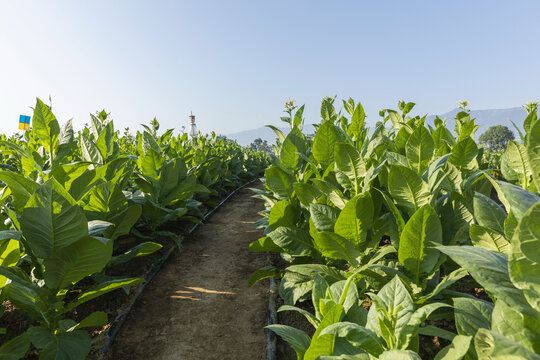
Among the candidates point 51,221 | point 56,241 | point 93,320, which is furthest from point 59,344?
point 51,221

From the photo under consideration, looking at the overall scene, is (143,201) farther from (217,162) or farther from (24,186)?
(217,162)

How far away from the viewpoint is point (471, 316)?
1.15 metres

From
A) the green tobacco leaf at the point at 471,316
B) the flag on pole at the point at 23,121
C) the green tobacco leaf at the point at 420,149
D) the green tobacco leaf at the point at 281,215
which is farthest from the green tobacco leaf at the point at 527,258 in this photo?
the flag on pole at the point at 23,121

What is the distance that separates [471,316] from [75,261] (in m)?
2.00

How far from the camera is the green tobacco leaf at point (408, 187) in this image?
1.68m

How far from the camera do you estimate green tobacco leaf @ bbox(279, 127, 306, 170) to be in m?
3.07

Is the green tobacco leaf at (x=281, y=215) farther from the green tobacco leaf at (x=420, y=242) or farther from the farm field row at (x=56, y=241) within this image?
the green tobacco leaf at (x=420, y=242)

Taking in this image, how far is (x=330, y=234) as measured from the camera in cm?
196

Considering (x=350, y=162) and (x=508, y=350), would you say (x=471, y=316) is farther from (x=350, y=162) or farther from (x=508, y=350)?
(x=350, y=162)

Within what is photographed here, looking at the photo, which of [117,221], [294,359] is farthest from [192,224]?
[294,359]

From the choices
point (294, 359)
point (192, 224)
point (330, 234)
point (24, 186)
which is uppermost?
point (24, 186)

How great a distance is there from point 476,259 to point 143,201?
12.0ft

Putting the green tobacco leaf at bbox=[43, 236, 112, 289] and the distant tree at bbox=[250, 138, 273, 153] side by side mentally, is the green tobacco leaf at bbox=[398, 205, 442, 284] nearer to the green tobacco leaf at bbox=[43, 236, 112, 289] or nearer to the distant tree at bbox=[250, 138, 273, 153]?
the green tobacco leaf at bbox=[43, 236, 112, 289]

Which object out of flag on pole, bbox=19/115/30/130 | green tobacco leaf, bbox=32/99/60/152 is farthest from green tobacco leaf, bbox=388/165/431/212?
flag on pole, bbox=19/115/30/130
